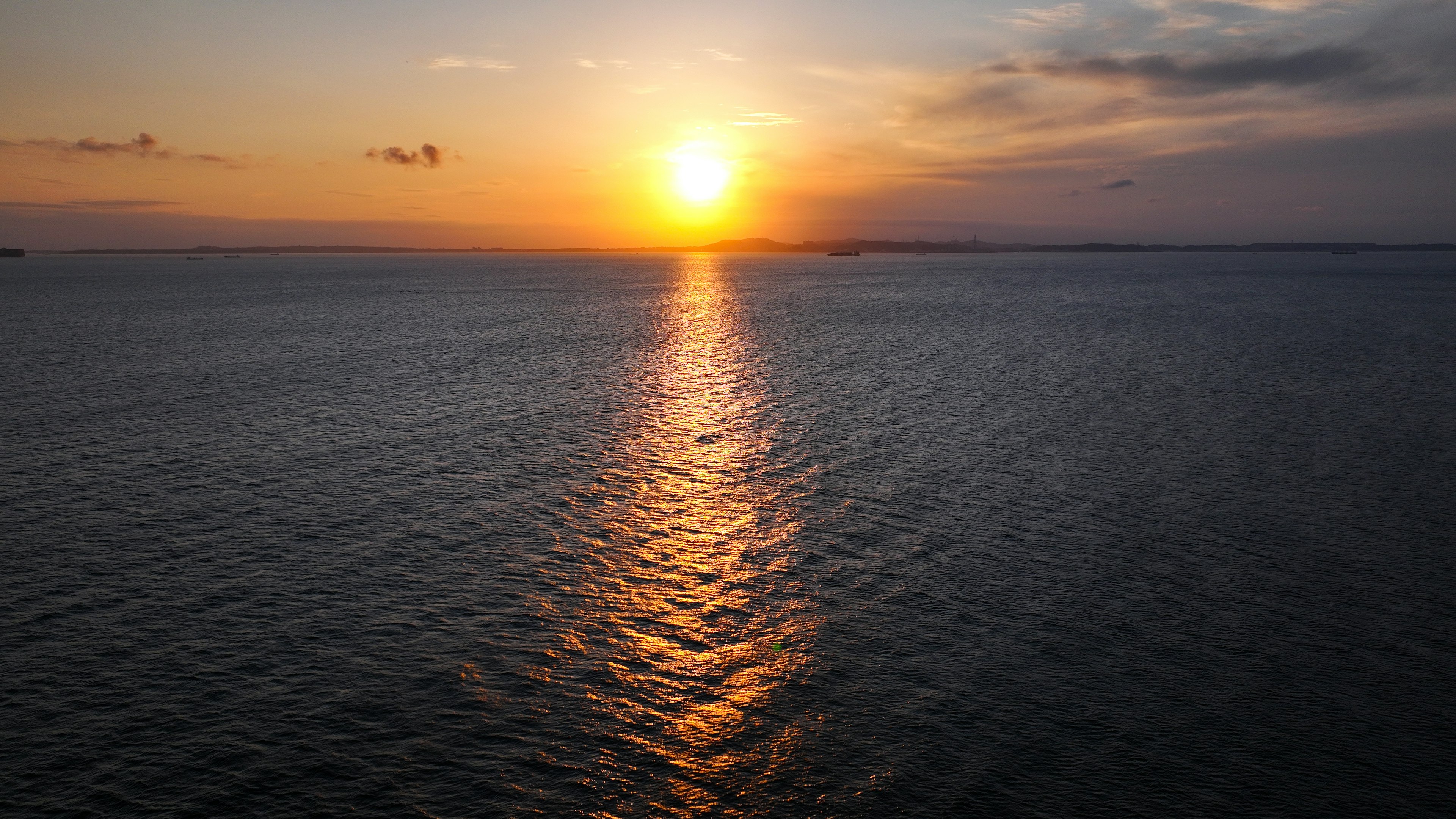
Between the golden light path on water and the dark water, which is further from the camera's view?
the golden light path on water

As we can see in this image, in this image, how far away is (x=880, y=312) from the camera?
168 meters

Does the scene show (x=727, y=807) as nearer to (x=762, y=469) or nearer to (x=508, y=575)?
(x=508, y=575)

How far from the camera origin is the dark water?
2325cm

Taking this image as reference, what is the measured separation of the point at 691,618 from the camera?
32688 millimetres

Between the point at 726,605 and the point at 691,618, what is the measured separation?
1900mm

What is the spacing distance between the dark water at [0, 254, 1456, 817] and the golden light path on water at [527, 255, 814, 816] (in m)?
0.16

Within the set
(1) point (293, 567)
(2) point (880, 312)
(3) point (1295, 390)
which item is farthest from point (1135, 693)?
(2) point (880, 312)

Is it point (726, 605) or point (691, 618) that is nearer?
point (691, 618)

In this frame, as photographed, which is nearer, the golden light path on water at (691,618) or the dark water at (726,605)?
the dark water at (726,605)

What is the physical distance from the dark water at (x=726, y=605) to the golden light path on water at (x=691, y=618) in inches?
6.3

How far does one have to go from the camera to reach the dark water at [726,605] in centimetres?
2325

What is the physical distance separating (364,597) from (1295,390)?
80445 millimetres

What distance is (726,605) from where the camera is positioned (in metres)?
33.9

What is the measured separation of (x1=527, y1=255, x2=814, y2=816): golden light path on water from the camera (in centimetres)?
2361
